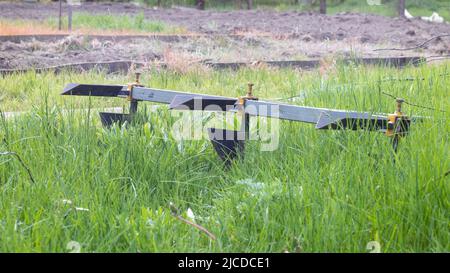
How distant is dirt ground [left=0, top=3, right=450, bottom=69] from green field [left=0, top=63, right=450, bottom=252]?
11.6ft

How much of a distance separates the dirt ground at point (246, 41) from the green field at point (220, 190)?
3.54 meters

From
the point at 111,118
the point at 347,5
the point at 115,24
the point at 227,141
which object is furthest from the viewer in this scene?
the point at 347,5

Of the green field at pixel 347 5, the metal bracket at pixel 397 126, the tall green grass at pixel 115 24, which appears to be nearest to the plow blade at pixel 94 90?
the metal bracket at pixel 397 126

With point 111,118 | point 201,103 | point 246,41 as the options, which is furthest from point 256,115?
point 246,41

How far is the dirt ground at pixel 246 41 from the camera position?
10672 millimetres

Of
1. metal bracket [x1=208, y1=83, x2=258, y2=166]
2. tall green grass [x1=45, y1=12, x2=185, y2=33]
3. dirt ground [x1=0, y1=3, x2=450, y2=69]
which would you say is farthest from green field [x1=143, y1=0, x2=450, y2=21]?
metal bracket [x1=208, y1=83, x2=258, y2=166]

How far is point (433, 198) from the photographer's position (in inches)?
99.0

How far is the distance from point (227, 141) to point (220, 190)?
335mm

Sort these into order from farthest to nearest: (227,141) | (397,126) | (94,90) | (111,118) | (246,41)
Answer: (246,41) < (94,90) < (111,118) < (227,141) < (397,126)

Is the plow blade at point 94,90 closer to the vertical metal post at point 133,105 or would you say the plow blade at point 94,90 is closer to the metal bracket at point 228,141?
the vertical metal post at point 133,105

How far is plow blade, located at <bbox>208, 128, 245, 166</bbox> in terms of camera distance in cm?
357

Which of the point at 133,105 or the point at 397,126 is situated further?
the point at 133,105

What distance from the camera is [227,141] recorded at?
3.59 m

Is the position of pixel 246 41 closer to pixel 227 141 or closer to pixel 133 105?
pixel 133 105
